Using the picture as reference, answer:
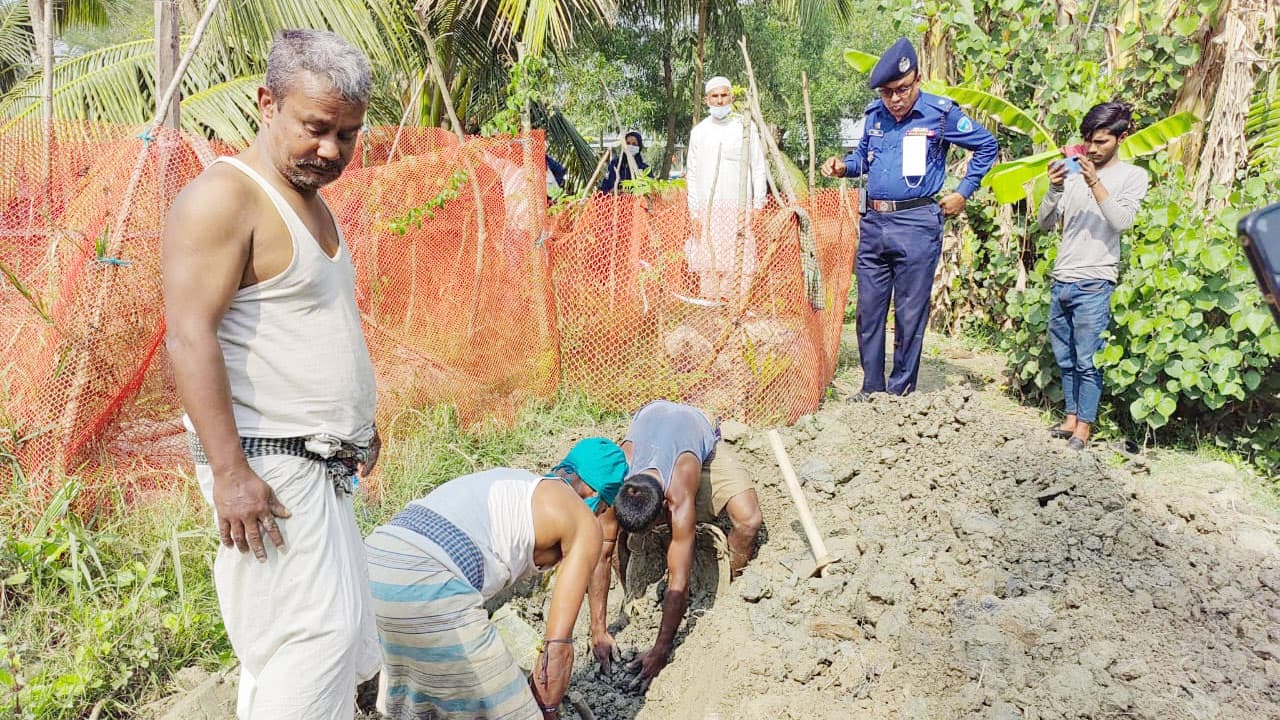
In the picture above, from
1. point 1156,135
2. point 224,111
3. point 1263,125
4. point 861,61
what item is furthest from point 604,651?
point 224,111

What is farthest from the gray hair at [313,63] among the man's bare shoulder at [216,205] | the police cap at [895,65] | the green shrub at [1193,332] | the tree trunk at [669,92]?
the tree trunk at [669,92]

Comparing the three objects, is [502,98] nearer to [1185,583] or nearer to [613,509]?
[613,509]

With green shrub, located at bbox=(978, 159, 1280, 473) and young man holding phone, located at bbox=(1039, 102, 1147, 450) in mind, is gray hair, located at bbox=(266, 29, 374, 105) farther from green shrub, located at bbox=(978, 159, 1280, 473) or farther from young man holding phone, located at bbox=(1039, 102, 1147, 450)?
green shrub, located at bbox=(978, 159, 1280, 473)

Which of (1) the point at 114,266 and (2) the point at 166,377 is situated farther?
(2) the point at 166,377

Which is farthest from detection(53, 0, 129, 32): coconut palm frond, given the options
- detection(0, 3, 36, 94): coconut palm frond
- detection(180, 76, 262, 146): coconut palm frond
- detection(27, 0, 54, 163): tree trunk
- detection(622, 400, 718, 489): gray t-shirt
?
detection(622, 400, 718, 489): gray t-shirt

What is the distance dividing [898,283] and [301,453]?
13.8ft

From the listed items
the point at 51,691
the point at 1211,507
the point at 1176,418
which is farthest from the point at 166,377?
the point at 1176,418

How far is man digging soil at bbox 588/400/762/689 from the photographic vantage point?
3.53 meters

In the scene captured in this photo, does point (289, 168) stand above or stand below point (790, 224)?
above

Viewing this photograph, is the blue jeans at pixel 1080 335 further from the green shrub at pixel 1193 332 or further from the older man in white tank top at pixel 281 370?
Result: the older man in white tank top at pixel 281 370

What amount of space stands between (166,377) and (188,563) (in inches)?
29.7

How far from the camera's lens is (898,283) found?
543cm

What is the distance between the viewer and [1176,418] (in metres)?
5.33

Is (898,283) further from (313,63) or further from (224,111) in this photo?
(224,111)
